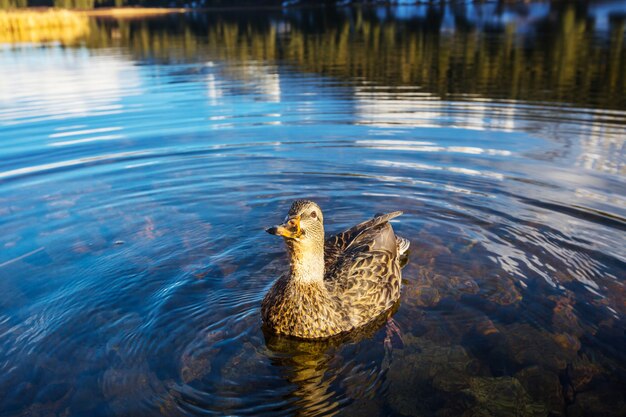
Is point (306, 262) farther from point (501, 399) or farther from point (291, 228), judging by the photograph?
point (501, 399)

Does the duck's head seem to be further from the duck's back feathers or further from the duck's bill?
the duck's back feathers

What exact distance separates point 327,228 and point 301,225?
363 cm

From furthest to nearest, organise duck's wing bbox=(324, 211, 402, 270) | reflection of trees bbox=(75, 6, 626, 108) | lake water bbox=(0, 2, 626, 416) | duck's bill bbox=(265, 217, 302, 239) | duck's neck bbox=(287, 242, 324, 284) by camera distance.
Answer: reflection of trees bbox=(75, 6, 626, 108), duck's wing bbox=(324, 211, 402, 270), duck's neck bbox=(287, 242, 324, 284), duck's bill bbox=(265, 217, 302, 239), lake water bbox=(0, 2, 626, 416)

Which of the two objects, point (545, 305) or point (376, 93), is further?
point (376, 93)

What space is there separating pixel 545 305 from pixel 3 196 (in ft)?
33.8

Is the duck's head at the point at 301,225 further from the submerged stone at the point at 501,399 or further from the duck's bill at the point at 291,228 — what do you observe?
the submerged stone at the point at 501,399

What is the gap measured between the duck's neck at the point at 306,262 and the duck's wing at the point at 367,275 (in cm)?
43

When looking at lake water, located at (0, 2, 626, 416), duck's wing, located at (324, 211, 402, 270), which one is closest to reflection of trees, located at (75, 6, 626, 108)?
lake water, located at (0, 2, 626, 416)

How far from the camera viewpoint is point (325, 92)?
20984mm

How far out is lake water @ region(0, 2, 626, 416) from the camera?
5.80 meters

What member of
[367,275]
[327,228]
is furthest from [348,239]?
[327,228]

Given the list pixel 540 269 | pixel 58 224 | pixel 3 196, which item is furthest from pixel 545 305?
pixel 3 196

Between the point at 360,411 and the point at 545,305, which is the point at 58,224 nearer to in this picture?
the point at 360,411

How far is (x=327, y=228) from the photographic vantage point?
9.86m
